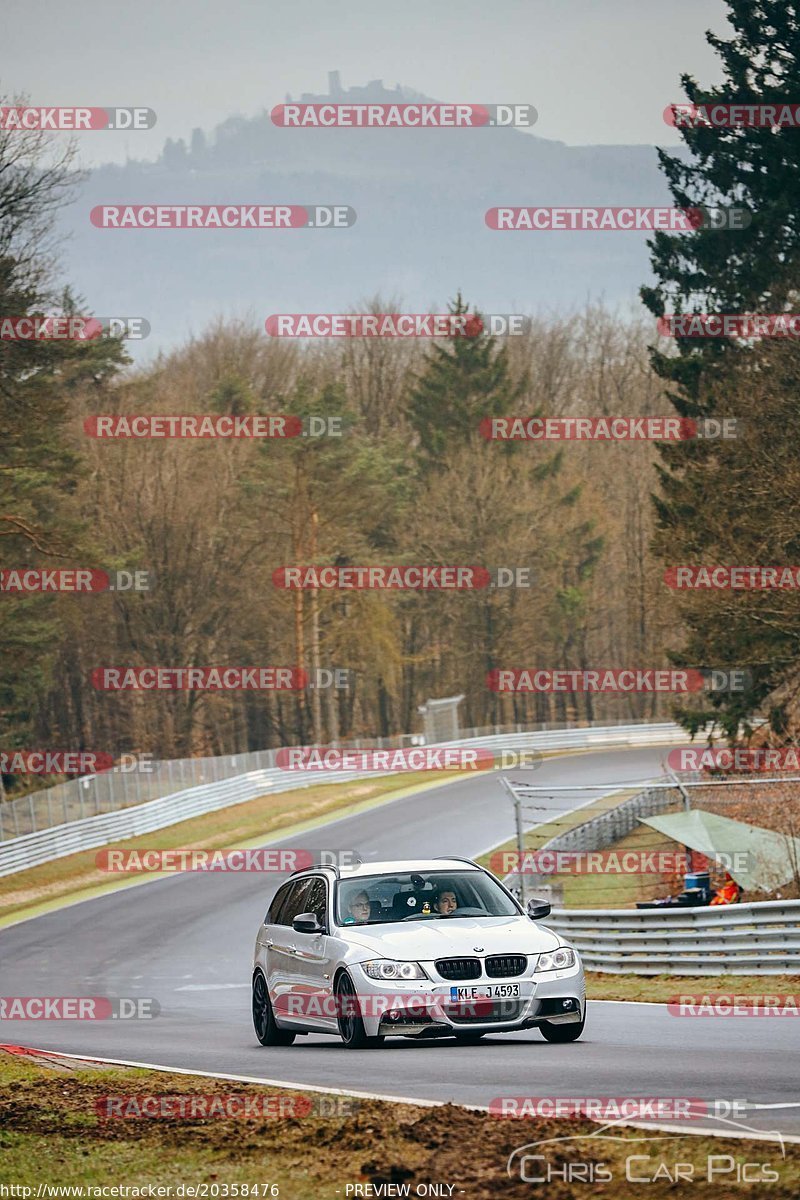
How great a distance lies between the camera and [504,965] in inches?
475

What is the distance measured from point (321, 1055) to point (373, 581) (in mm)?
59681

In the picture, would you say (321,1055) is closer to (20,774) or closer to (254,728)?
(20,774)

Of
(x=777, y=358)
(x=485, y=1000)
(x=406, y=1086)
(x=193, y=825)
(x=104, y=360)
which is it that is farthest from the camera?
(x=104, y=360)

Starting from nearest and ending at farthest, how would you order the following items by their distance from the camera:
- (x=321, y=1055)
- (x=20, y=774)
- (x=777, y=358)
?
1. (x=321, y=1055)
2. (x=777, y=358)
3. (x=20, y=774)

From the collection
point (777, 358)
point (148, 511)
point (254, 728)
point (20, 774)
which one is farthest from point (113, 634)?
point (777, 358)

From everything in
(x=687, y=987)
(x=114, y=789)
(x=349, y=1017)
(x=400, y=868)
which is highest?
(x=400, y=868)

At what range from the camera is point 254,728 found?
3337 inches

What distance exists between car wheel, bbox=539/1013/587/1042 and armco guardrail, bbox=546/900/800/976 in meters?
5.36

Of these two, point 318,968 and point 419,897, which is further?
point 419,897

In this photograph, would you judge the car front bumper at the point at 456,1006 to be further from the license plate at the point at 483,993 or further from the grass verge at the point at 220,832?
the grass verge at the point at 220,832

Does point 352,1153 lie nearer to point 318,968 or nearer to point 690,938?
point 318,968

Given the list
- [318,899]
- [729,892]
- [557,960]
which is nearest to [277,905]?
[318,899]

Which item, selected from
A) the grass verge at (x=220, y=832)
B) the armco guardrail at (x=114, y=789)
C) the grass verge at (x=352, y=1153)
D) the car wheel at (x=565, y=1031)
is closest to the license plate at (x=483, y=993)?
the car wheel at (x=565, y=1031)

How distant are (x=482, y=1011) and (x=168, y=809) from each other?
38.9 meters
